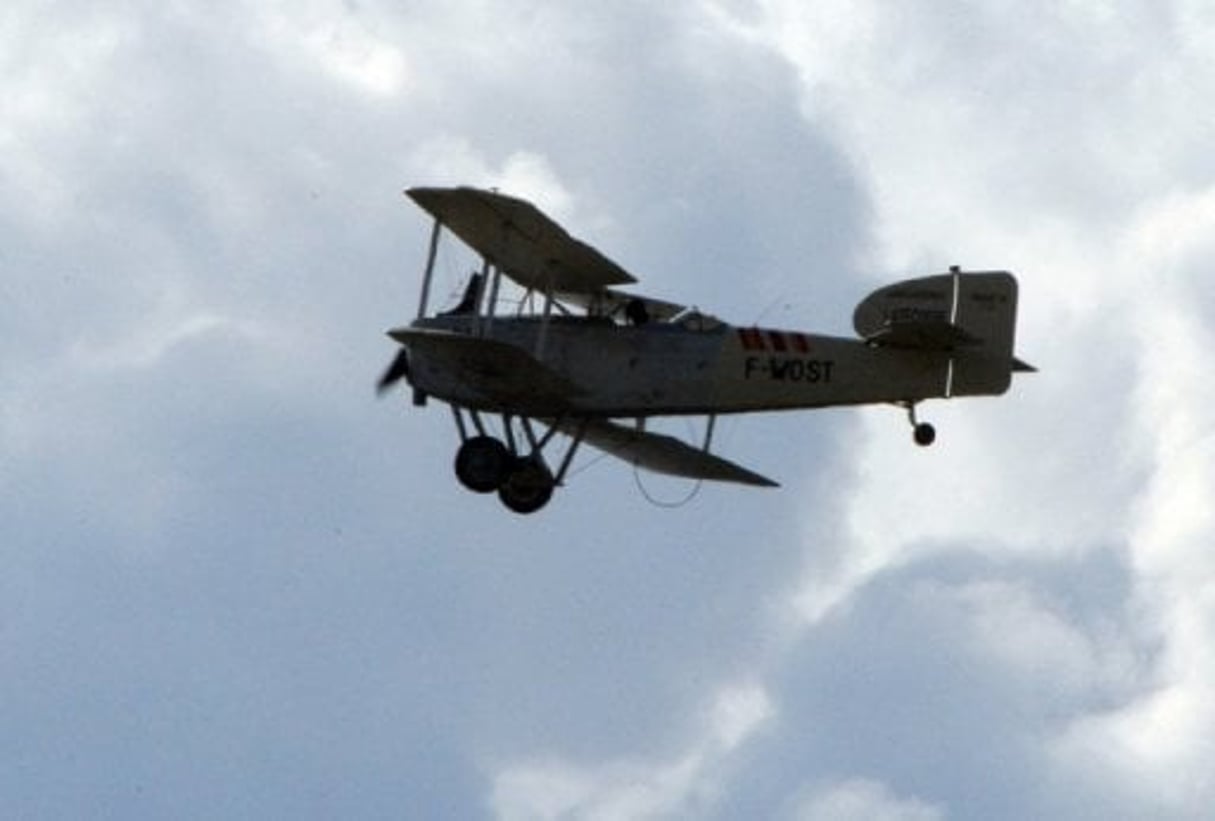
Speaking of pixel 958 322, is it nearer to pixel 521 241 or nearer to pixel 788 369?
pixel 788 369

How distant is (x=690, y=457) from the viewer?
165ft

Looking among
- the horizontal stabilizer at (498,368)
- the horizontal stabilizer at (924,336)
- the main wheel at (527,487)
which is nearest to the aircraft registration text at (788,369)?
the horizontal stabilizer at (924,336)

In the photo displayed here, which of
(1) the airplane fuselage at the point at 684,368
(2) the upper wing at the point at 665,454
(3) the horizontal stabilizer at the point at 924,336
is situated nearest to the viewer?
(3) the horizontal stabilizer at the point at 924,336

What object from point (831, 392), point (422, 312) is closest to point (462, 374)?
point (422, 312)

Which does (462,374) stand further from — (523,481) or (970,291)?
(970,291)

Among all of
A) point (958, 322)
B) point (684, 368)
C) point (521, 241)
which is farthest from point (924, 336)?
point (521, 241)

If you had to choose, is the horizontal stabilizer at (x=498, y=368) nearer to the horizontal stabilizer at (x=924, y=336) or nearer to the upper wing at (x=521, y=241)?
the upper wing at (x=521, y=241)

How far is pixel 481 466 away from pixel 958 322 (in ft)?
17.7

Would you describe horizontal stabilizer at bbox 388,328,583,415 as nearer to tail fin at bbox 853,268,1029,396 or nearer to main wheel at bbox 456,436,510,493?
main wheel at bbox 456,436,510,493

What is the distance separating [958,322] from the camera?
1866 inches

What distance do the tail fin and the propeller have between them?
4983 millimetres

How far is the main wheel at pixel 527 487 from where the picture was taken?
47562mm

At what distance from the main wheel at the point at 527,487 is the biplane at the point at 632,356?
1cm

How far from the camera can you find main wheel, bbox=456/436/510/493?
1871 inches
